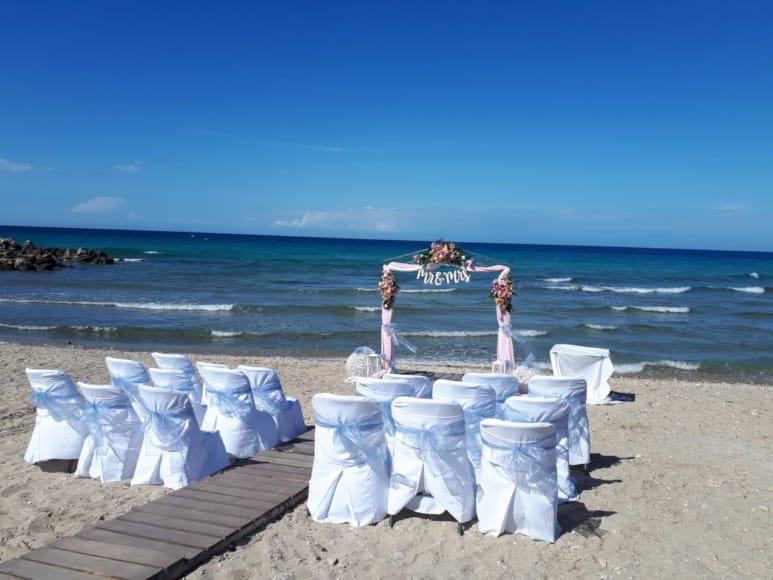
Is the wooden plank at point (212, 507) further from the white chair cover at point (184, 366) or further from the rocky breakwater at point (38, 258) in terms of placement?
the rocky breakwater at point (38, 258)

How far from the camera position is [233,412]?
22.0 ft

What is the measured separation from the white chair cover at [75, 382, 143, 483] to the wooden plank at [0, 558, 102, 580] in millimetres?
1865

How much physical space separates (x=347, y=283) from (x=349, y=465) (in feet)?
87.6

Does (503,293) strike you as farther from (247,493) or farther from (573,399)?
(247,493)

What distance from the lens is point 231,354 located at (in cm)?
1447

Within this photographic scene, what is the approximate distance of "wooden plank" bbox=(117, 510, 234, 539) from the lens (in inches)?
185

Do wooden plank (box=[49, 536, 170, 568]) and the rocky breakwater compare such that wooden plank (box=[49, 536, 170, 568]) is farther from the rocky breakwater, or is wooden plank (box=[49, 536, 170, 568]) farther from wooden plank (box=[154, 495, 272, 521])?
the rocky breakwater

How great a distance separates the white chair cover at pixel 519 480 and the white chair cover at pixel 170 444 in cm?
271

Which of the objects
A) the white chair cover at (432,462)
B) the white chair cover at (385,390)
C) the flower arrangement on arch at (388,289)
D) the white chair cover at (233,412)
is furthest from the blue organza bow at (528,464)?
the flower arrangement on arch at (388,289)

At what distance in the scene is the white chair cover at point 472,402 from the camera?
231 inches

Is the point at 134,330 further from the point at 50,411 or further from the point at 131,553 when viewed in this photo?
the point at 131,553

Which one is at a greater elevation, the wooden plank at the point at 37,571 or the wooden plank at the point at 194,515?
the wooden plank at the point at 37,571

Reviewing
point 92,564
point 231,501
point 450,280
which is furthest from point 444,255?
point 92,564

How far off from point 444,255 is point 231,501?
21.2ft
